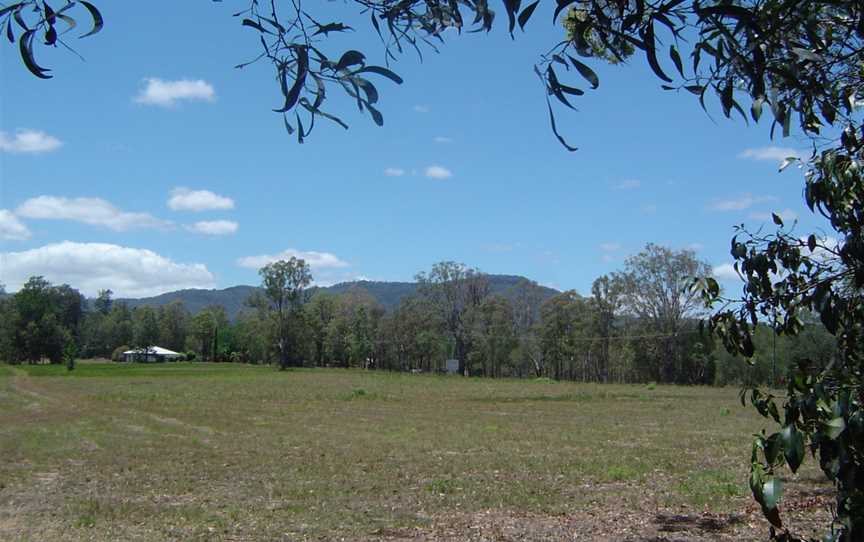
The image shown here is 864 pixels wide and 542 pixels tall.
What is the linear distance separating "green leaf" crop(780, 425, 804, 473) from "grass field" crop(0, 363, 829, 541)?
16.8 ft

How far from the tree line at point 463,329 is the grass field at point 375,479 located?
39274 millimetres

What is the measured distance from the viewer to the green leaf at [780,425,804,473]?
1.66 metres

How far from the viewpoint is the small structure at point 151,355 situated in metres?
118

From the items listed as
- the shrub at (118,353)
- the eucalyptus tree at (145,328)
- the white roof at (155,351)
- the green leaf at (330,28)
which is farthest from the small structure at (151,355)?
the green leaf at (330,28)

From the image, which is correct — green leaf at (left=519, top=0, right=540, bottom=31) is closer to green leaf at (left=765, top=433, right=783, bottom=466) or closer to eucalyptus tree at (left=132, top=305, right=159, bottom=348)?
green leaf at (left=765, top=433, right=783, bottom=466)

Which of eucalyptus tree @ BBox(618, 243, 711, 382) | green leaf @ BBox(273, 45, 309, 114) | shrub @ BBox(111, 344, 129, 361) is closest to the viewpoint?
green leaf @ BBox(273, 45, 309, 114)

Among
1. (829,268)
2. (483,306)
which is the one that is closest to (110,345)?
(483,306)

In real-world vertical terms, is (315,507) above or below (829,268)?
below

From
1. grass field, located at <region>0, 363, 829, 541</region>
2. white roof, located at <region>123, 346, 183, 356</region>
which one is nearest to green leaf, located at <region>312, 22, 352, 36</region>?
grass field, located at <region>0, 363, 829, 541</region>

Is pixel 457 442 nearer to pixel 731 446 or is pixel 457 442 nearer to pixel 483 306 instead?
pixel 731 446

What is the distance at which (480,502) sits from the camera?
8.52m

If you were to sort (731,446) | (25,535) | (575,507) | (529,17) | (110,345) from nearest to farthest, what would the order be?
1. (529,17)
2. (25,535)
3. (575,507)
4. (731,446)
5. (110,345)

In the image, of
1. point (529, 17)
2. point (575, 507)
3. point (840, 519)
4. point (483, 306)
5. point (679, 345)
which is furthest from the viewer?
point (483, 306)

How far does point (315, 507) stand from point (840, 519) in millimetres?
7031
